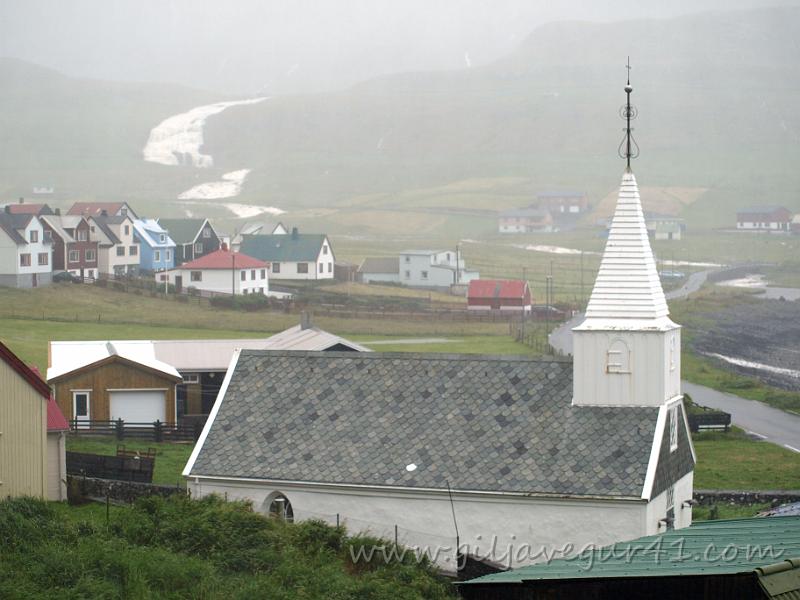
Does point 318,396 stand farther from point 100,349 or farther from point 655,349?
point 100,349

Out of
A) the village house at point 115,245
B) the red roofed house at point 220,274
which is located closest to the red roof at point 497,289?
the red roofed house at point 220,274

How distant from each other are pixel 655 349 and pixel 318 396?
7586 mm

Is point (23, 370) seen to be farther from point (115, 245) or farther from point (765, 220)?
point (765, 220)

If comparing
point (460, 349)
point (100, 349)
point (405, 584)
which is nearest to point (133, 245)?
point (460, 349)

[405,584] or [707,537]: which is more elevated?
[707,537]


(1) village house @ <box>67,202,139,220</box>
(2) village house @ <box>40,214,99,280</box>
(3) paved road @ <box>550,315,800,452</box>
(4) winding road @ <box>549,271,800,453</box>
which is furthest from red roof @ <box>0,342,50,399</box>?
(1) village house @ <box>67,202,139,220</box>

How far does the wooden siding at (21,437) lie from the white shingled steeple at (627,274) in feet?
41.6

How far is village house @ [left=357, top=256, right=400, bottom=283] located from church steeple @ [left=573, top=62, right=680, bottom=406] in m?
84.0

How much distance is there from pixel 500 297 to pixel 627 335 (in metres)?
67.9

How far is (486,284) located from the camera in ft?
332

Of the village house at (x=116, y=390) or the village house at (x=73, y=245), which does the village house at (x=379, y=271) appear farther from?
the village house at (x=116, y=390)

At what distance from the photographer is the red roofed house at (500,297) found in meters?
98.2

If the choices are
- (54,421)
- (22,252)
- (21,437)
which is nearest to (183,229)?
(22,252)

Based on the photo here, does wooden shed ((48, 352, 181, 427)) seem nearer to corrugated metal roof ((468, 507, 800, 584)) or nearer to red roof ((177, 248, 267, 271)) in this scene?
corrugated metal roof ((468, 507, 800, 584))
